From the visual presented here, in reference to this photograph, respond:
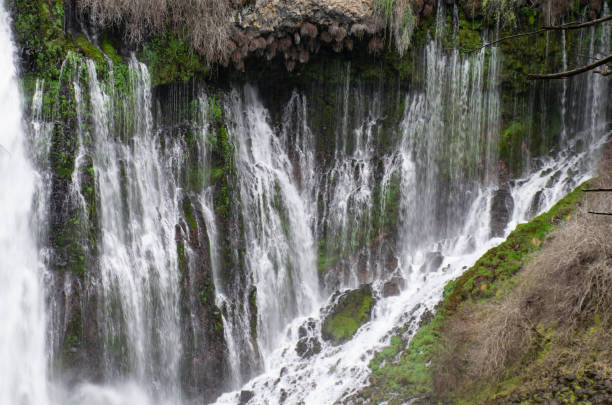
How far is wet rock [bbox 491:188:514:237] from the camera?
13.4 meters

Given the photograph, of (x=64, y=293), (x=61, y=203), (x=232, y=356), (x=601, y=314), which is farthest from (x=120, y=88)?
(x=601, y=314)

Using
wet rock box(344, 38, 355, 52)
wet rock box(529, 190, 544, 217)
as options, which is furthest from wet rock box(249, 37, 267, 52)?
wet rock box(529, 190, 544, 217)

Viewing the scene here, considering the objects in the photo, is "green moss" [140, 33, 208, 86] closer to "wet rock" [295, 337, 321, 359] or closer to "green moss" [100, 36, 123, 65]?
"green moss" [100, 36, 123, 65]

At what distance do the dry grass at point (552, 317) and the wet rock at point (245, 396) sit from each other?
14.4ft

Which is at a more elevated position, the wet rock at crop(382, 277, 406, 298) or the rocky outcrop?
the rocky outcrop

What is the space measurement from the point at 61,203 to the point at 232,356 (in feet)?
16.1

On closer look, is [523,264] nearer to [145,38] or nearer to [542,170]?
[542,170]

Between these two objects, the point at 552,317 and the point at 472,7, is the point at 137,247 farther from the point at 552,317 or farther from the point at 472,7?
the point at 472,7

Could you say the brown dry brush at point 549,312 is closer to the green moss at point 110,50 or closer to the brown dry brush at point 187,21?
the brown dry brush at point 187,21

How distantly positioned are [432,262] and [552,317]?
225 inches

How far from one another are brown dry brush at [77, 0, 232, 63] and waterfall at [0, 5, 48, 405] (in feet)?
8.31

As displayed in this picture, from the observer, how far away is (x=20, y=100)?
35.1 feet

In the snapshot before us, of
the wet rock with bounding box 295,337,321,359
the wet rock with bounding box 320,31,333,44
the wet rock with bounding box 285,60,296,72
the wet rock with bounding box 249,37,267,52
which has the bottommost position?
the wet rock with bounding box 295,337,321,359

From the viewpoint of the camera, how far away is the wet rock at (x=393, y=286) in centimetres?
1310
